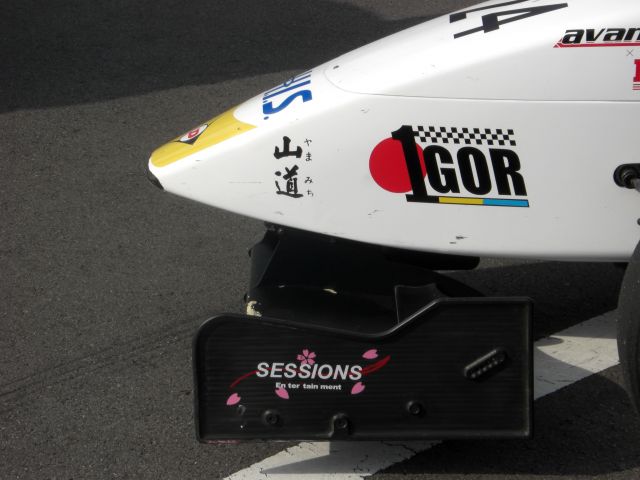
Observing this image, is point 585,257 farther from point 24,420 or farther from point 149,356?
point 24,420

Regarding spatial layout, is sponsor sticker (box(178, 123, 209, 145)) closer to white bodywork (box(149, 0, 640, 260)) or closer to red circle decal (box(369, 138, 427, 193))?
white bodywork (box(149, 0, 640, 260))

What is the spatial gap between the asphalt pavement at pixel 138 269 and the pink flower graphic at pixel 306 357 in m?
0.38

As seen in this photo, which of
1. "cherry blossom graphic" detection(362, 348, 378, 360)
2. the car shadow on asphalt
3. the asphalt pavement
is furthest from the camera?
the car shadow on asphalt

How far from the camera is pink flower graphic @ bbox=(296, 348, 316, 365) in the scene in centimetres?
265

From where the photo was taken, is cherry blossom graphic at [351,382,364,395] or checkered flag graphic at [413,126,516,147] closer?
cherry blossom graphic at [351,382,364,395]

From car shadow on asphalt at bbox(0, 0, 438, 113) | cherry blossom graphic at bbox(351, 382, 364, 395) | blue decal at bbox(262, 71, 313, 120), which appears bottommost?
car shadow on asphalt at bbox(0, 0, 438, 113)

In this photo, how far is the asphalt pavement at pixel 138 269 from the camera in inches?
116

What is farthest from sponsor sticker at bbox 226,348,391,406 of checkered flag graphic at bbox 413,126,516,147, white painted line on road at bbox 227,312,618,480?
checkered flag graphic at bbox 413,126,516,147

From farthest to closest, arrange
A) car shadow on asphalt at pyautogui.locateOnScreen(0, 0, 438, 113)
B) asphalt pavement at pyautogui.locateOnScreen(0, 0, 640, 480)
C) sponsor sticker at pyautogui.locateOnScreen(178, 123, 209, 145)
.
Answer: car shadow on asphalt at pyautogui.locateOnScreen(0, 0, 438, 113) < sponsor sticker at pyautogui.locateOnScreen(178, 123, 209, 145) < asphalt pavement at pyautogui.locateOnScreen(0, 0, 640, 480)

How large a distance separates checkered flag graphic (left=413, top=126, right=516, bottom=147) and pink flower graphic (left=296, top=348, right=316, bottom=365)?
66cm

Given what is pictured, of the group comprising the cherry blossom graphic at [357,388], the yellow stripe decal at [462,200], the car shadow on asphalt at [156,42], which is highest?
the yellow stripe decal at [462,200]

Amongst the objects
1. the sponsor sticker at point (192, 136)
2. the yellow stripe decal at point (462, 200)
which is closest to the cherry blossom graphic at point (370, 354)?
the yellow stripe decal at point (462, 200)

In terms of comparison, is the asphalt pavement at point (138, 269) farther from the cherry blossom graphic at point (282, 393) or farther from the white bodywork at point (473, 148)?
the white bodywork at point (473, 148)

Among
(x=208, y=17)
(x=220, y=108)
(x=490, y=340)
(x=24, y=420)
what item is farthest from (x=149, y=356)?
(x=208, y=17)
